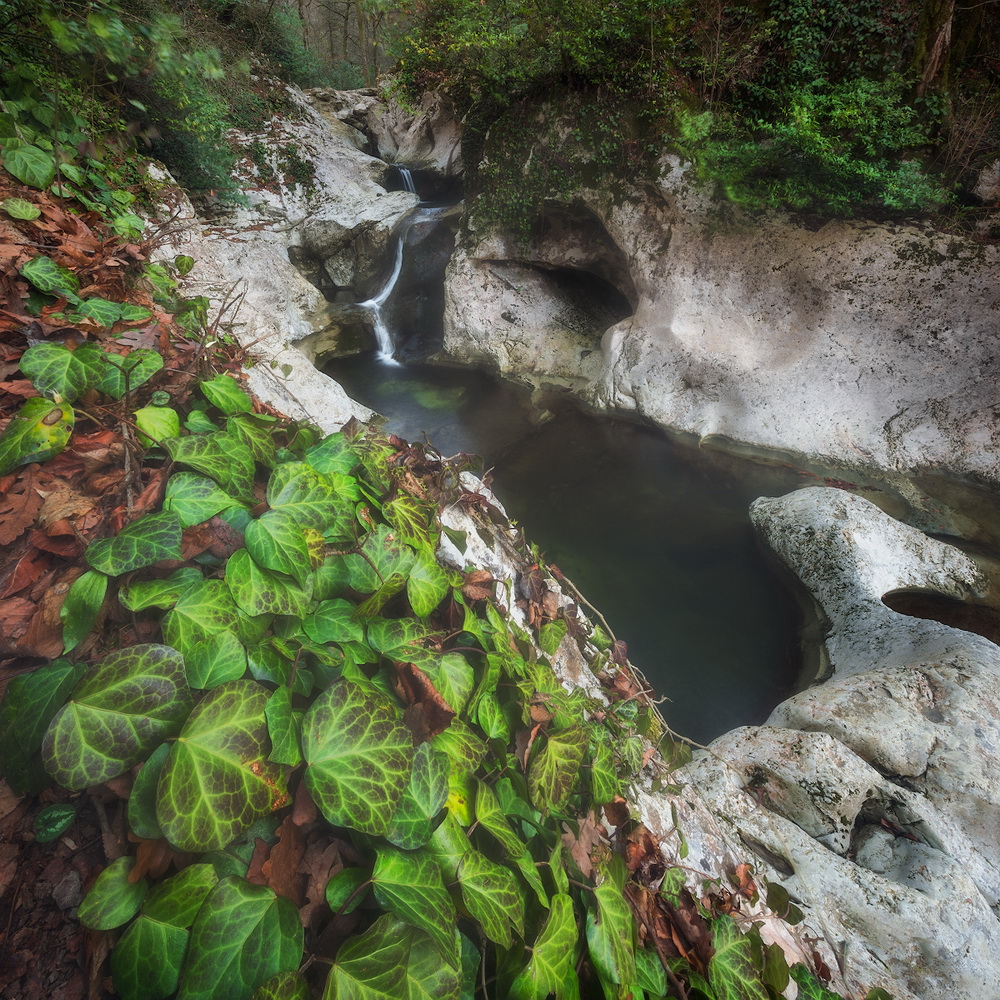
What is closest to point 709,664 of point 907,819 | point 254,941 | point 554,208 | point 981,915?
point 907,819

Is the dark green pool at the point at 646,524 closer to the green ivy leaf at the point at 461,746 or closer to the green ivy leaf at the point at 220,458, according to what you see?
the green ivy leaf at the point at 461,746

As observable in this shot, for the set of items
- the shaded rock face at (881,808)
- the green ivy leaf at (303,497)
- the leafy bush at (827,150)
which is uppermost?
the leafy bush at (827,150)

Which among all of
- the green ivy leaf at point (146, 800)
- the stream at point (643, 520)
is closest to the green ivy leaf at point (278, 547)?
the green ivy leaf at point (146, 800)

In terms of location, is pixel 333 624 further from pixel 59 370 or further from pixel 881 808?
pixel 881 808

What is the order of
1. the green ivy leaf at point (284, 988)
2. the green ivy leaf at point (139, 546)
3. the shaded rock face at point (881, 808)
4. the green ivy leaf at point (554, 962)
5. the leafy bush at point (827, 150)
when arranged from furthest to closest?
the leafy bush at point (827, 150), the shaded rock face at point (881, 808), the green ivy leaf at point (139, 546), the green ivy leaf at point (554, 962), the green ivy leaf at point (284, 988)

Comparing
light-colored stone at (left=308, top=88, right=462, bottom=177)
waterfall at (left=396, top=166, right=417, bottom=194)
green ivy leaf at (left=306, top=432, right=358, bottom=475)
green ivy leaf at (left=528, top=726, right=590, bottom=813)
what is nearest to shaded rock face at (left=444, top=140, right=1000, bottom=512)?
waterfall at (left=396, top=166, right=417, bottom=194)

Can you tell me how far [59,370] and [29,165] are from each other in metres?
2.33

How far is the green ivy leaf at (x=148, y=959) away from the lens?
729 millimetres

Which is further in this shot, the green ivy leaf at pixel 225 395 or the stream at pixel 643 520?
the stream at pixel 643 520

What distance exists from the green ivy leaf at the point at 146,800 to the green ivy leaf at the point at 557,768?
81cm

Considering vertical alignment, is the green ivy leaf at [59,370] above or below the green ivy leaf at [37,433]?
above

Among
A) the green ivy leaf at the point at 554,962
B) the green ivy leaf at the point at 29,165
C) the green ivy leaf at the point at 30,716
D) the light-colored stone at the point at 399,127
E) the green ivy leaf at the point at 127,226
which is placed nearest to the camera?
the green ivy leaf at the point at 30,716

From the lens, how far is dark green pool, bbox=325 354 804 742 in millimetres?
4809

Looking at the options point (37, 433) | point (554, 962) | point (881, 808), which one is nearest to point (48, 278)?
point (37, 433)
